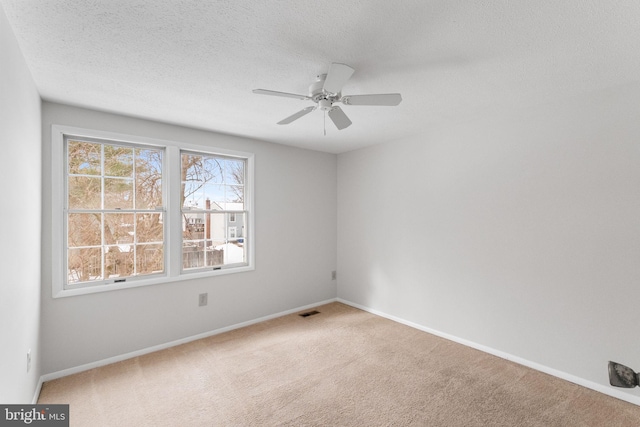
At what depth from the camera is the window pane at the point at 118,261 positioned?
2.95m

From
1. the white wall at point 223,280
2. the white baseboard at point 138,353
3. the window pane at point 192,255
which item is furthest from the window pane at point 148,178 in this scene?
the white baseboard at point 138,353

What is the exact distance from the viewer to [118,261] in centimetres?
300

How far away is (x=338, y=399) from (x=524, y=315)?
1.93m

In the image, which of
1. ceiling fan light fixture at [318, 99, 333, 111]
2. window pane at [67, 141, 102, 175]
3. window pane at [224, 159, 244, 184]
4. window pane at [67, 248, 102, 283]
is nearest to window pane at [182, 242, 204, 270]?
window pane at [67, 248, 102, 283]

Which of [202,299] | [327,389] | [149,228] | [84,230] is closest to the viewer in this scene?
[327,389]

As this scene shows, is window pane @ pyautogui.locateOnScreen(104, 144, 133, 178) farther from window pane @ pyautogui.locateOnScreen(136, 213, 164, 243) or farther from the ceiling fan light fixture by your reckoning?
the ceiling fan light fixture

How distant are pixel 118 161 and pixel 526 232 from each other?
409 centimetres

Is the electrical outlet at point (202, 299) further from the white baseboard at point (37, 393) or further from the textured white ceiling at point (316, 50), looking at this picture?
the textured white ceiling at point (316, 50)

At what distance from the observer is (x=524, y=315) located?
9.20 feet

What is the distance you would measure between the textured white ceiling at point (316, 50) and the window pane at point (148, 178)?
1.75 feet

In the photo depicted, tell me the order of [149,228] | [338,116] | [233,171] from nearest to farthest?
[338,116] → [149,228] → [233,171]

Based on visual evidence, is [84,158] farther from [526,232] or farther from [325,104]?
[526,232]

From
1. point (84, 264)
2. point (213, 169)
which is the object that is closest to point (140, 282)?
point (84, 264)

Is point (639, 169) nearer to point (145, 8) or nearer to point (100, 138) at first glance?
point (145, 8)
